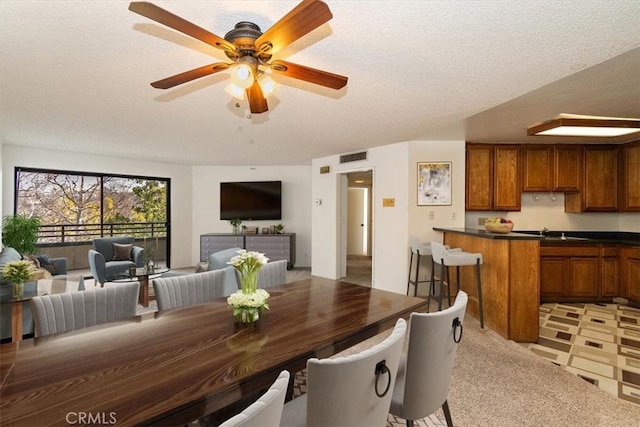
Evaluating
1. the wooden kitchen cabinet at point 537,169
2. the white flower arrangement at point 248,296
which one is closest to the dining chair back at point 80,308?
the white flower arrangement at point 248,296

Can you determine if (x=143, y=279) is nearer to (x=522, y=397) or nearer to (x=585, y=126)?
(x=522, y=397)

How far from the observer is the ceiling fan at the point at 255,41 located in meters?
1.19

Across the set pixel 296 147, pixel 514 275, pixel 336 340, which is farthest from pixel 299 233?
pixel 336 340

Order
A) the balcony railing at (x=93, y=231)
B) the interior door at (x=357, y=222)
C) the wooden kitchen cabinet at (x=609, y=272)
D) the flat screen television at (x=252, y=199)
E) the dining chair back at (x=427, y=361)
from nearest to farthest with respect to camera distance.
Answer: the dining chair back at (x=427, y=361)
the wooden kitchen cabinet at (x=609, y=272)
the balcony railing at (x=93, y=231)
the flat screen television at (x=252, y=199)
the interior door at (x=357, y=222)

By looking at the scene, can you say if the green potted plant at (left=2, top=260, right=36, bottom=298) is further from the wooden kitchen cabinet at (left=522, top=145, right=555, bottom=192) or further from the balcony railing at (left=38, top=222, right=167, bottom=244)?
the wooden kitchen cabinet at (left=522, top=145, right=555, bottom=192)

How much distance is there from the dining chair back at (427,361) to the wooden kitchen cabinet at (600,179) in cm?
464

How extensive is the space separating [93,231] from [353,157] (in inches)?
218

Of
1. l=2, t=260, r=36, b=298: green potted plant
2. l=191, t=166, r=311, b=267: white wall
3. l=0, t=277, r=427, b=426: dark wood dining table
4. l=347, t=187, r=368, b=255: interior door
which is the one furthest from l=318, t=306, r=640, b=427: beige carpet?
l=347, t=187, r=368, b=255: interior door

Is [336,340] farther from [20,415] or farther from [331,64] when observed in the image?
[331,64]

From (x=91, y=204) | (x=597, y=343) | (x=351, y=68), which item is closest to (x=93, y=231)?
(x=91, y=204)

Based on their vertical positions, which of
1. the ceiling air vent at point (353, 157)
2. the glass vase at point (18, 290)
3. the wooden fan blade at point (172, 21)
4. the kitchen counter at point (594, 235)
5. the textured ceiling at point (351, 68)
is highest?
the textured ceiling at point (351, 68)

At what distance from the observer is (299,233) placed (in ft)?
23.7

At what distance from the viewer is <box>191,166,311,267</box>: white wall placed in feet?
23.7

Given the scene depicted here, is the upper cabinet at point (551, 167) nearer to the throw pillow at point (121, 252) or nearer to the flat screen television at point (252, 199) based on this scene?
the flat screen television at point (252, 199)
